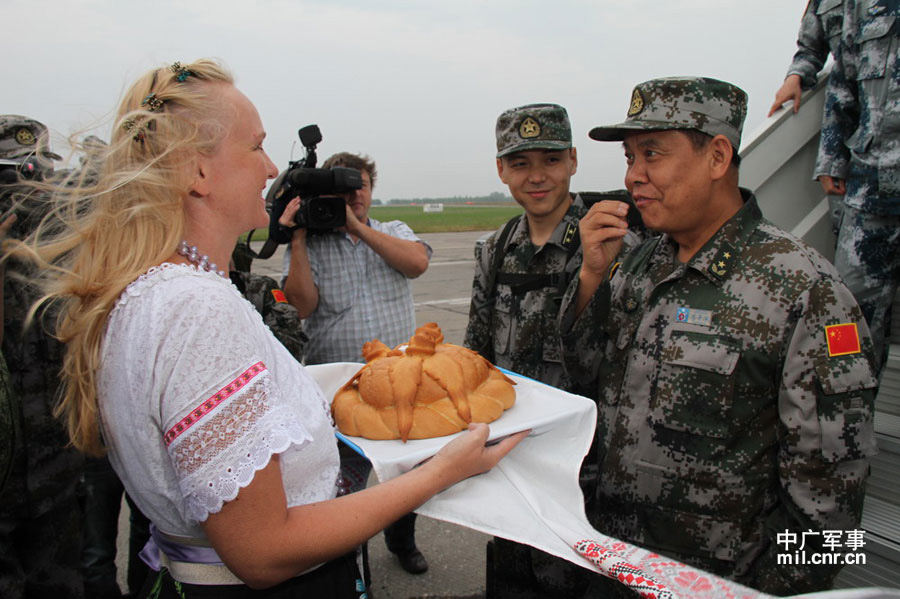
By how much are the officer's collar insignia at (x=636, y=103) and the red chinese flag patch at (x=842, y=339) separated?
0.89 m

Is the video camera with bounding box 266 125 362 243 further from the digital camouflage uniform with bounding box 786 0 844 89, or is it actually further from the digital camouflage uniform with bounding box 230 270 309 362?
the digital camouflage uniform with bounding box 786 0 844 89

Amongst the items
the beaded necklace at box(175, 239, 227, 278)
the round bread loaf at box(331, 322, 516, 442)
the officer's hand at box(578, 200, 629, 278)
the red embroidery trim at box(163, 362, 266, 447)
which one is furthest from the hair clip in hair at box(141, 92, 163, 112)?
the officer's hand at box(578, 200, 629, 278)

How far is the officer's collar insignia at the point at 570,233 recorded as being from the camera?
102 inches

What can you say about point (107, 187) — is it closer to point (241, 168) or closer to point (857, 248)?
point (241, 168)

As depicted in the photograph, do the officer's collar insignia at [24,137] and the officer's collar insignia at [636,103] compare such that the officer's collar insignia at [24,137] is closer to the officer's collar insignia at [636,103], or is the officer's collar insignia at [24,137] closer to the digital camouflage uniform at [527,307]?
the digital camouflage uniform at [527,307]

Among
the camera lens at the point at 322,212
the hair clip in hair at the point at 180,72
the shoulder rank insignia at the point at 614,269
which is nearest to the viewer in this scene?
the hair clip in hair at the point at 180,72

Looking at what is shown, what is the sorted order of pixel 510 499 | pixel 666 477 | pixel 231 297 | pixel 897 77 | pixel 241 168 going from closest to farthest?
pixel 231 297
pixel 241 168
pixel 510 499
pixel 666 477
pixel 897 77

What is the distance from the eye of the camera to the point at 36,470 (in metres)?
2.15

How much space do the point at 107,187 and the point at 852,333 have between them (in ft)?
6.17

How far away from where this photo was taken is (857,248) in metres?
2.61

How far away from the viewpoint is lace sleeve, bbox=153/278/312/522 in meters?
1.07

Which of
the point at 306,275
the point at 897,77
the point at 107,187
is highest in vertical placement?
the point at 897,77

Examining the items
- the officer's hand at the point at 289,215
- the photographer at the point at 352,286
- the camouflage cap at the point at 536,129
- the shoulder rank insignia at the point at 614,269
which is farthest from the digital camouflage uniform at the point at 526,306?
the officer's hand at the point at 289,215

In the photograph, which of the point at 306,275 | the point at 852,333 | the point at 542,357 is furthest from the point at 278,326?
the point at 852,333
